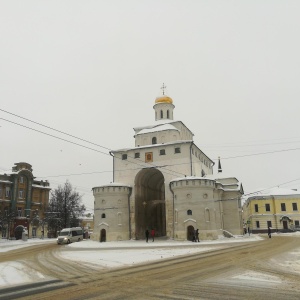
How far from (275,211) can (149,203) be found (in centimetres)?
3239

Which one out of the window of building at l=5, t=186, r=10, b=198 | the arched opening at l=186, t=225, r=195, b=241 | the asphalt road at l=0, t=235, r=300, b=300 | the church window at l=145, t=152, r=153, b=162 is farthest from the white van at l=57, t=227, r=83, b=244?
the asphalt road at l=0, t=235, r=300, b=300

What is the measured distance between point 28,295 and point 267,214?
6537 centimetres

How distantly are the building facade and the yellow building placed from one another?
59.8 feet

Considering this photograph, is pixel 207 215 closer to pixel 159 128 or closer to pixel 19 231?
pixel 159 128

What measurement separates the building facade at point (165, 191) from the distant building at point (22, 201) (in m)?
23.0

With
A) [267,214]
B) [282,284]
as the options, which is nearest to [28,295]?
[282,284]

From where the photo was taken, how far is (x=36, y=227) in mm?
62625

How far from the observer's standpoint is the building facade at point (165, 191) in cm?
3916

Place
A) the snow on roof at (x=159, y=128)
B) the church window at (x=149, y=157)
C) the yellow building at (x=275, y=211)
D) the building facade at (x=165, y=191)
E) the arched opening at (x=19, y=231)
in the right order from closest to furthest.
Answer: the building facade at (x=165, y=191) → the church window at (x=149, y=157) → the snow on roof at (x=159, y=128) → the arched opening at (x=19, y=231) → the yellow building at (x=275, y=211)

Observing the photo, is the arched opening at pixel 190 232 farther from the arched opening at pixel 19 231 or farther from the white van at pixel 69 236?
the arched opening at pixel 19 231

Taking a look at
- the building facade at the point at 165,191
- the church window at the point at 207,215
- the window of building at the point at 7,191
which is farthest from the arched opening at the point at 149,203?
the window of building at the point at 7,191

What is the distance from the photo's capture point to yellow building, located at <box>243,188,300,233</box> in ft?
211

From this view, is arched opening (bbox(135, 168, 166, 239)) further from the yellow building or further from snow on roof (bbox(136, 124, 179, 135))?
the yellow building

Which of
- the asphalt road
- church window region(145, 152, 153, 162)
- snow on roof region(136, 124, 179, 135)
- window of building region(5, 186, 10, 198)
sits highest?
snow on roof region(136, 124, 179, 135)
